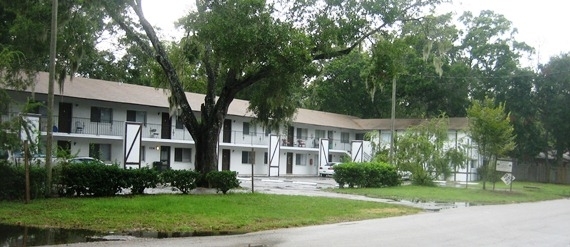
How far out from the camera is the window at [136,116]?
42656 millimetres

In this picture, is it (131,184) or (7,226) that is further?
(131,184)

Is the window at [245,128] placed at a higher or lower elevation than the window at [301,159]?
higher

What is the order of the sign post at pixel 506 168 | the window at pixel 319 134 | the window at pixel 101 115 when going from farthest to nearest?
1. the window at pixel 319 134
2. the window at pixel 101 115
3. the sign post at pixel 506 168

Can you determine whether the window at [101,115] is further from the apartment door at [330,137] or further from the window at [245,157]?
the apartment door at [330,137]

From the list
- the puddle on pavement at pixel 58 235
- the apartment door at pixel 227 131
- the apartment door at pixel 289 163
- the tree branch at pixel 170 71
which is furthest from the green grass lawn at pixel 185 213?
the apartment door at pixel 289 163

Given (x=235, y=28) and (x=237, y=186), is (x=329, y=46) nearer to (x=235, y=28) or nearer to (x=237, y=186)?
(x=235, y=28)

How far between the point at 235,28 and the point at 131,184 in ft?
23.5

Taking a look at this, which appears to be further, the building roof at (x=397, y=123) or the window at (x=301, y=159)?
the window at (x=301, y=159)

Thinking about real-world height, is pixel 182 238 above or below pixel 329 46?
below

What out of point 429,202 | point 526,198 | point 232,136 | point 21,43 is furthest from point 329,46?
point 232,136

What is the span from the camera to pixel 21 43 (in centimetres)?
2112

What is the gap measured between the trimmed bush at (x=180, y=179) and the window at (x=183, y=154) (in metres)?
23.7

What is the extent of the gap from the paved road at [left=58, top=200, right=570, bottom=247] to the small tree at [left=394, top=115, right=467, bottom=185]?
1921cm

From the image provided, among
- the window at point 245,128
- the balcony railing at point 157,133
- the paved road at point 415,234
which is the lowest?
the paved road at point 415,234
